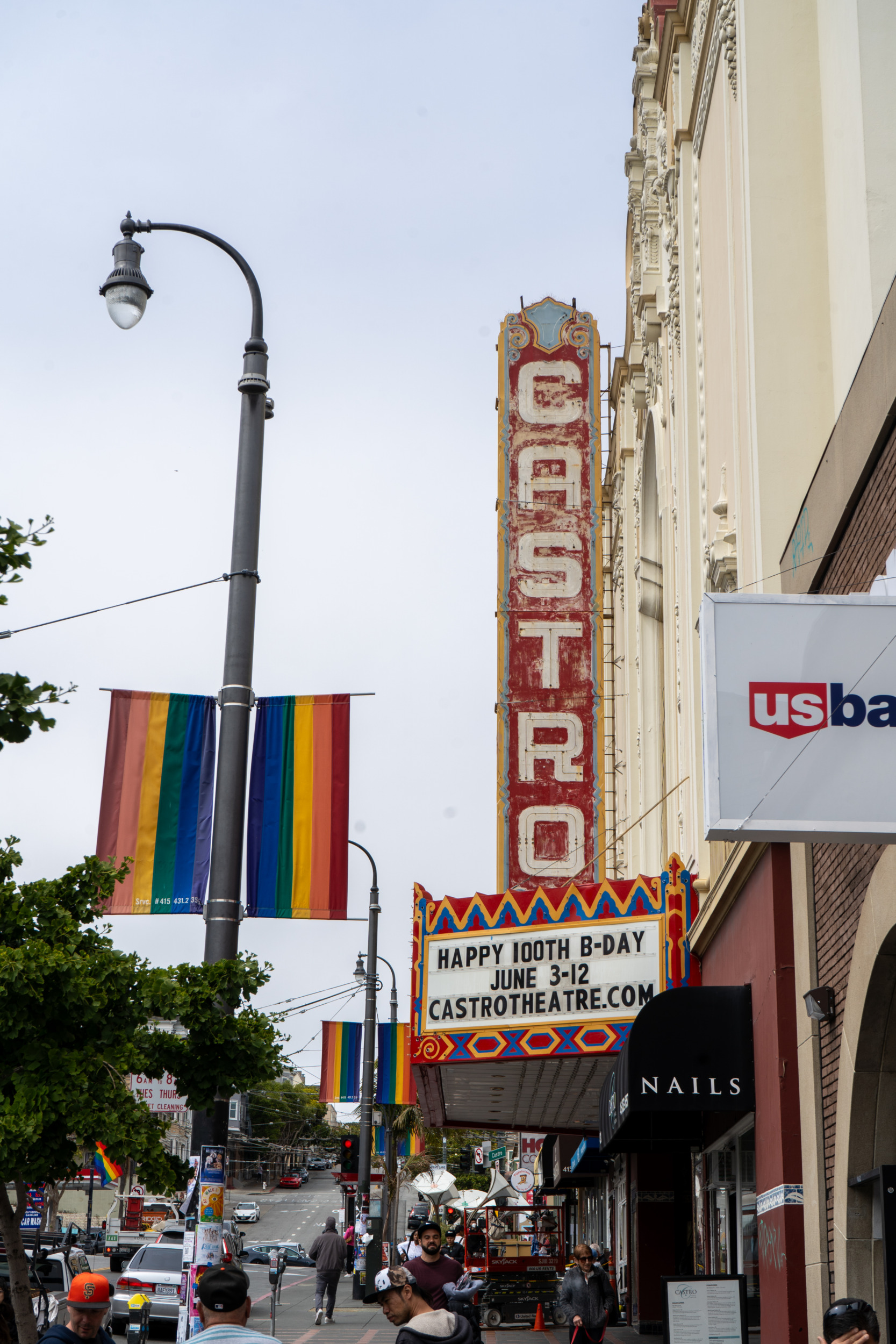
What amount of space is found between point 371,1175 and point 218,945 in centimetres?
3086

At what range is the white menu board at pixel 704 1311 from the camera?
35.7 ft

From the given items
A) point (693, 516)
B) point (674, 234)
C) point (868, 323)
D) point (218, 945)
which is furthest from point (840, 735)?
point (674, 234)

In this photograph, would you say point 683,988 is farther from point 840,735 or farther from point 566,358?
point 566,358

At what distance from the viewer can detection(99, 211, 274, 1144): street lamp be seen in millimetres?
9805

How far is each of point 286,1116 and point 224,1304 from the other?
6374 inches

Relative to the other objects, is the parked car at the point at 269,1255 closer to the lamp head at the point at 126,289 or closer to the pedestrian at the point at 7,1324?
the pedestrian at the point at 7,1324

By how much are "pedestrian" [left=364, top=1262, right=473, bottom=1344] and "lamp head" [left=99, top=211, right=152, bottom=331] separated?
6883mm

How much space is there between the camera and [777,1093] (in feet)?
37.1

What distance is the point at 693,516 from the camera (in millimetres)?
16312

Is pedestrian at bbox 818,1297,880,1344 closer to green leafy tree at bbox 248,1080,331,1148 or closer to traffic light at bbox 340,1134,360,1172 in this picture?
traffic light at bbox 340,1134,360,1172

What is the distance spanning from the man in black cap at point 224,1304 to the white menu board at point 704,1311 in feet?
22.9

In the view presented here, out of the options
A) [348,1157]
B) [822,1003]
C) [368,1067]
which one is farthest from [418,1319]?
[348,1157]

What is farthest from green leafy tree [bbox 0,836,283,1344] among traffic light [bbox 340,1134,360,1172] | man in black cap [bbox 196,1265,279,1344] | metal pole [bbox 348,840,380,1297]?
traffic light [bbox 340,1134,360,1172]

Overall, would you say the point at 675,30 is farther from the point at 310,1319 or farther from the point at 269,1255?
the point at 269,1255
